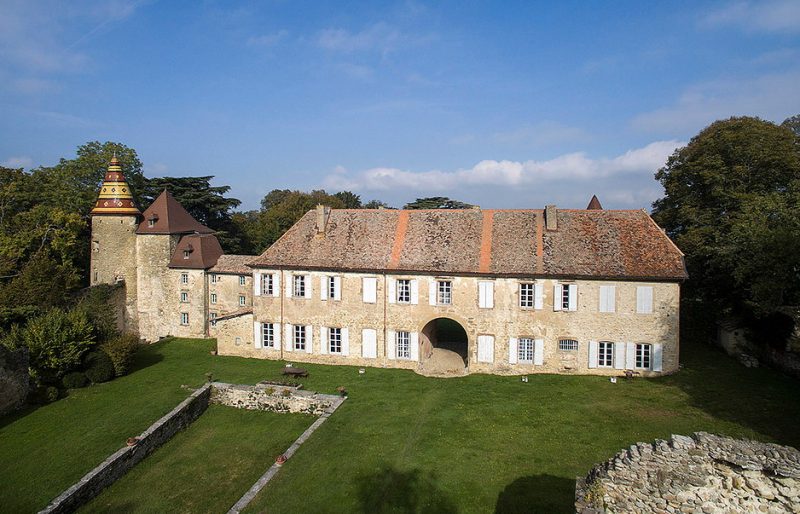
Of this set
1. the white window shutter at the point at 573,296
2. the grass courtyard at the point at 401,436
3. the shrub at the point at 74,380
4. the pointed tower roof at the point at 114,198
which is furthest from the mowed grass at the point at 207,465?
the pointed tower roof at the point at 114,198

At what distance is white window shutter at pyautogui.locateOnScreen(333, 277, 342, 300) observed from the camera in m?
30.4

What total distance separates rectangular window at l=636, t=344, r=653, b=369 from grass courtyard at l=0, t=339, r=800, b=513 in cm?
119

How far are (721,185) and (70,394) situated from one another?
4124cm

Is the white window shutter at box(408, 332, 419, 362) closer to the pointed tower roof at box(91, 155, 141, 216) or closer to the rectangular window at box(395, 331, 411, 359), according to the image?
the rectangular window at box(395, 331, 411, 359)

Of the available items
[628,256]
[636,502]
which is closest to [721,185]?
[628,256]

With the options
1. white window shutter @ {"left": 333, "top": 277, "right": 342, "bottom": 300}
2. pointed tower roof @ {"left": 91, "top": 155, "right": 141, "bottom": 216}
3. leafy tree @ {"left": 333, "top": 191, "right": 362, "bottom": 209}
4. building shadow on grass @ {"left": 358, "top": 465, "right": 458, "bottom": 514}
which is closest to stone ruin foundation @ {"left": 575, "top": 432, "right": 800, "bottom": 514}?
building shadow on grass @ {"left": 358, "top": 465, "right": 458, "bottom": 514}

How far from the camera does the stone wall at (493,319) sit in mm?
26672

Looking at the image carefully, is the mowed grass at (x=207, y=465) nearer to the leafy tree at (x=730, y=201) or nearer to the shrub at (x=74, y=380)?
the shrub at (x=74, y=380)

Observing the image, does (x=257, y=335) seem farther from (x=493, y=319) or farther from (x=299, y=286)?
(x=493, y=319)

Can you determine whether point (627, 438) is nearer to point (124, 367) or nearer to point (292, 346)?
point (292, 346)

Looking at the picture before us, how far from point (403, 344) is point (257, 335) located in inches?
386

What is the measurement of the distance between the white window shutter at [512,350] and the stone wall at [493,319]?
0.19 meters

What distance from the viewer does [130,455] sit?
64.2 ft

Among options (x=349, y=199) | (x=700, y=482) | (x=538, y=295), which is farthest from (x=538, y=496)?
(x=349, y=199)
